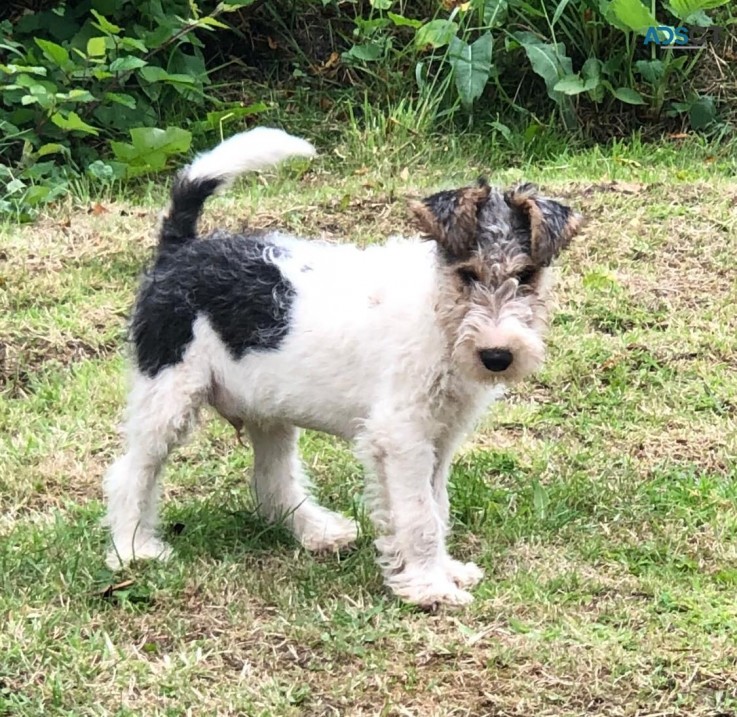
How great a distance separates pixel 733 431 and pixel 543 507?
1.20m

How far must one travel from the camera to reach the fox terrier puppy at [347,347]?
3.81 m

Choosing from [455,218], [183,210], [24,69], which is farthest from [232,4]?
[455,218]

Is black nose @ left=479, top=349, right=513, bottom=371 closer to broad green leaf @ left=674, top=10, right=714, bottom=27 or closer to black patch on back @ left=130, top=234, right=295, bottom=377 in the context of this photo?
black patch on back @ left=130, top=234, right=295, bottom=377

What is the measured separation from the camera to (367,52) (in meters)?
10.4

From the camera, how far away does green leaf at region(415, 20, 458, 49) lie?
388 inches

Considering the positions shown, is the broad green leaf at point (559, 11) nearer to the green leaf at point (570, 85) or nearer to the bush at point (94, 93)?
the green leaf at point (570, 85)

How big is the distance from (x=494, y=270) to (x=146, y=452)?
4.87 feet

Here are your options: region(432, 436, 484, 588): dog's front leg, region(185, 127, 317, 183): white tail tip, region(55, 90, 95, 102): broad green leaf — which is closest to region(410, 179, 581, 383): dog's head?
region(432, 436, 484, 588): dog's front leg

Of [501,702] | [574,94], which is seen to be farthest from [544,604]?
[574,94]

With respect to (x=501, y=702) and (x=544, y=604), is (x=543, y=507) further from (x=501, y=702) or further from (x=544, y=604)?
(x=501, y=702)

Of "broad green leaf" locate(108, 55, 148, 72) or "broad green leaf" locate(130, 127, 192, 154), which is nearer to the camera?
"broad green leaf" locate(108, 55, 148, 72)

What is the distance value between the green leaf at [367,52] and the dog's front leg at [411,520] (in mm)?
6834

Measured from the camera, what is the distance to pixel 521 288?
383 cm

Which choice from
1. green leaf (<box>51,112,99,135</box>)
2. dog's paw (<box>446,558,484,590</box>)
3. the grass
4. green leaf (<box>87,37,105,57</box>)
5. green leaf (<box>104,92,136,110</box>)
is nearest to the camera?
the grass
